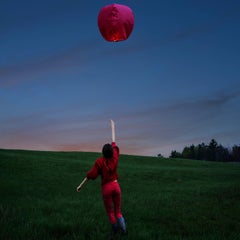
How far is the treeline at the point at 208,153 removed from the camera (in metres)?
165

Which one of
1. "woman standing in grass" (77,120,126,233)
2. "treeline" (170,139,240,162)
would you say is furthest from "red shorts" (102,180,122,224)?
"treeline" (170,139,240,162)

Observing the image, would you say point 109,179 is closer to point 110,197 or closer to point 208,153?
point 110,197

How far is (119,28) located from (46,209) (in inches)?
316

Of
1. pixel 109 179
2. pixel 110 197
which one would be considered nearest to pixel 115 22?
pixel 109 179

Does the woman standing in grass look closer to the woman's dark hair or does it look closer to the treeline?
the woman's dark hair

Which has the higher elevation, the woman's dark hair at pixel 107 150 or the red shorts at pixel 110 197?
the woman's dark hair at pixel 107 150

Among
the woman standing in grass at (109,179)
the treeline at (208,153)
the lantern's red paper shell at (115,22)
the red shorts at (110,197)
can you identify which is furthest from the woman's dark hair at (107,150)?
the treeline at (208,153)

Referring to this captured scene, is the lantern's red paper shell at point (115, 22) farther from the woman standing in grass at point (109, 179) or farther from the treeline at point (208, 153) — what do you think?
the treeline at point (208, 153)

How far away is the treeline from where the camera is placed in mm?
165000

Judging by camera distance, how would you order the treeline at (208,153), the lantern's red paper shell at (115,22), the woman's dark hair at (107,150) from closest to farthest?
the woman's dark hair at (107,150) → the lantern's red paper shell at (115,22) → the treeline at (208,153)

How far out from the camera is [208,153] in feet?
543

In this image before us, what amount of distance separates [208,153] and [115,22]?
159 m

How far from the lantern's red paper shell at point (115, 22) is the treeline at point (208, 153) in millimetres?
155333

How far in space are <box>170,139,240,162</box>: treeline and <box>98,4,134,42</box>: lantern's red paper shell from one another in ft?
510
